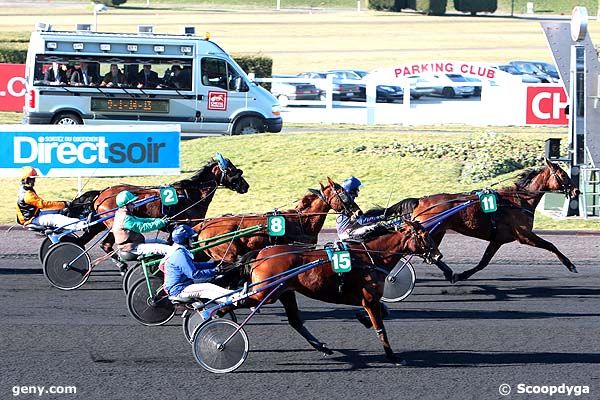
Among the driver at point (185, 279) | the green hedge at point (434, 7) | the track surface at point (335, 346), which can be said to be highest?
the green hedge at point (434, 7)

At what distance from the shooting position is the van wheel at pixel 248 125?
25.2 meters

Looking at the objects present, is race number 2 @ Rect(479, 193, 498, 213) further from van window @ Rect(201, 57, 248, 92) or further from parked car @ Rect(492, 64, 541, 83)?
parked car @ Rect(492, 64, 541, 83)

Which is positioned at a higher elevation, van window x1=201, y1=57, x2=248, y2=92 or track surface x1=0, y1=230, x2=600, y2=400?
van window x1=201, y1=57, x2=248, y2=92

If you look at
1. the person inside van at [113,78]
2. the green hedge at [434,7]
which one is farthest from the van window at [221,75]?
the green hedge at [434,7]

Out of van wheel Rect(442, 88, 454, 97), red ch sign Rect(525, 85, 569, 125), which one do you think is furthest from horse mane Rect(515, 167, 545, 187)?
van wheel Rect(442, 88, 454, 97)

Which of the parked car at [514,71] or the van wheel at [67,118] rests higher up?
the parked car at [514,71]

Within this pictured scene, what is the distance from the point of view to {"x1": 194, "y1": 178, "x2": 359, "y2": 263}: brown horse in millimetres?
11516

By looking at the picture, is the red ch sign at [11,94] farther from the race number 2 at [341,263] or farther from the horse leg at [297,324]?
the race number 2 at [341,263]

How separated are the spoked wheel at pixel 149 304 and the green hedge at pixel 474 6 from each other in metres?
69.1

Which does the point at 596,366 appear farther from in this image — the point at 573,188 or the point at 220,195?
the point at 220,195

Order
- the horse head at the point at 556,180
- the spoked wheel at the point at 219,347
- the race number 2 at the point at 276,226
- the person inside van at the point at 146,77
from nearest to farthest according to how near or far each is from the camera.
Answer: the spoked wheel at the point at 219,347 → the race number 2 at the point at 276,226 → the horse head at the point at 556,180 → the person inside van at the point at 146,77

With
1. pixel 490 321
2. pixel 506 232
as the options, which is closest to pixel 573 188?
pixel 506 232

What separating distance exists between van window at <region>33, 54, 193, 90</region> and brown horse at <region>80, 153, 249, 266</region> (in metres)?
11.9

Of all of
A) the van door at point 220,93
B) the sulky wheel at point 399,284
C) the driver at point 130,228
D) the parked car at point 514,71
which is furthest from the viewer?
the parked car at point 514,71
